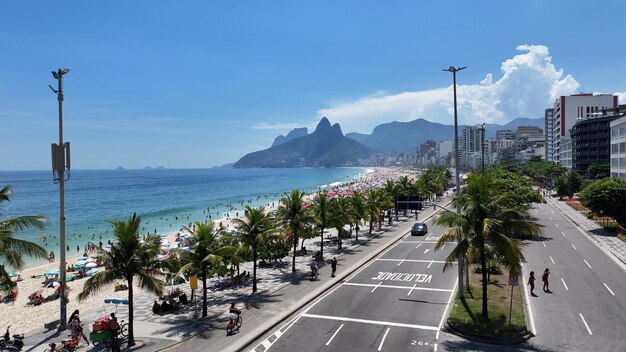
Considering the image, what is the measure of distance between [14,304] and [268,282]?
18544mm

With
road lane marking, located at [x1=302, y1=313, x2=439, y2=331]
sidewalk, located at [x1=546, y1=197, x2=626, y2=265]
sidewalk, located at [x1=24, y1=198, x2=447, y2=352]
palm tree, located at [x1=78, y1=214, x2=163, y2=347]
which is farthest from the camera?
sidewalk, located at [x1=546, y1=197, x2=626, y2=265]

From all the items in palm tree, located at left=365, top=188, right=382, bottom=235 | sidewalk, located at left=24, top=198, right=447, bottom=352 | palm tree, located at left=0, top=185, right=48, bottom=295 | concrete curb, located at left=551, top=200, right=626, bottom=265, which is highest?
palm tree, located at left=0, top=185, right=48, bottom=295

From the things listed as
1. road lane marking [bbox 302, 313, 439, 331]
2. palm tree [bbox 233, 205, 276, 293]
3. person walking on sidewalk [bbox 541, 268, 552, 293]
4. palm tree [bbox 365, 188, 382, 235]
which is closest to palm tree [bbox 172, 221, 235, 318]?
palm tree [bbox 233, 205, 276, 293]

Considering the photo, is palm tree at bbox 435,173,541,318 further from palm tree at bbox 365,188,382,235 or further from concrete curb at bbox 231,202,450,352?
palm tree at bbox 365,188,382,235

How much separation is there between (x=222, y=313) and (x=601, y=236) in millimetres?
39549

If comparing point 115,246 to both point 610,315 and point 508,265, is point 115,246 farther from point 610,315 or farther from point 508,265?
point 610,315

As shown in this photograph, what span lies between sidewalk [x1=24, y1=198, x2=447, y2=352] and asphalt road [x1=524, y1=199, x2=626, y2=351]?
37.8ft

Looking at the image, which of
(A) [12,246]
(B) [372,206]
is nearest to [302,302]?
(A) [12,246]

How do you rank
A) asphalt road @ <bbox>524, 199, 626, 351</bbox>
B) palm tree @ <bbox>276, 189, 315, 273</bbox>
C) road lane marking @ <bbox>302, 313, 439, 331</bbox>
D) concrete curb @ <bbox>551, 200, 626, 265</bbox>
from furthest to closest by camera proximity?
concrete curb @ <bbox>551, 200, 626, 265</bbox> → palm tree @ <bbox>276, 189, 315, 273</bbox> → road lane marking @ <bbox>302, 313, 439, 331</bbox> → asphalt road @ <bbox>524, 199, 626, 351</bbox>

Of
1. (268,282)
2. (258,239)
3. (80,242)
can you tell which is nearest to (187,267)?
(258,239)

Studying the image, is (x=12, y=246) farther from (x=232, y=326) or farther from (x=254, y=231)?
(x=254, y=231)

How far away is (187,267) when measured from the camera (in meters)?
19.2

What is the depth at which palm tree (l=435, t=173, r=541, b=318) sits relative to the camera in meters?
16.8

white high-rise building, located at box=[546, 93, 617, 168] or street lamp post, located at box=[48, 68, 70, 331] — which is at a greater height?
white high-rise building, located at box=[546, 93, 617, 168]
